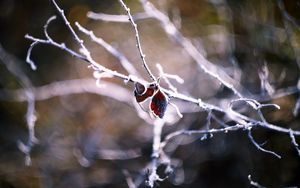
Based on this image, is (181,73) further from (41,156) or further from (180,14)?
(41,156)

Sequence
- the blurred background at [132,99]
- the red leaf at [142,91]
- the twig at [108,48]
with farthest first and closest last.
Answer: the blurred background at [132,99], the twig at [108,48], the red leaf at [142,91]

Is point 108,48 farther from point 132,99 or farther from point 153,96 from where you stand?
point 132,99

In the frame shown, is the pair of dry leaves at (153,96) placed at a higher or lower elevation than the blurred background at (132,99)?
lower

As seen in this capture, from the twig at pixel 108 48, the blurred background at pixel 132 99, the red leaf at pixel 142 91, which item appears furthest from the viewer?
the blurred background at pixel 132 99

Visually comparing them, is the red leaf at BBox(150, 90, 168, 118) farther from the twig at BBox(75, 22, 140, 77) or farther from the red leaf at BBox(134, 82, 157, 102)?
the twig at BBox(75, 22, 140, 77)

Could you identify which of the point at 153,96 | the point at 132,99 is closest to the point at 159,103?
the point at 153,96

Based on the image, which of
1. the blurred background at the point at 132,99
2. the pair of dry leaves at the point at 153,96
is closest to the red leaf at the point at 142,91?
the pair of dry leaves at the point at 153,96

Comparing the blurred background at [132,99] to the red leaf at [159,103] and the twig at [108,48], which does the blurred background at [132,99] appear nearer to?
the twig at [108,48]

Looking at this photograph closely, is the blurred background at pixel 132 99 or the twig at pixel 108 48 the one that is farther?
the blurred background at pixel 132 99
